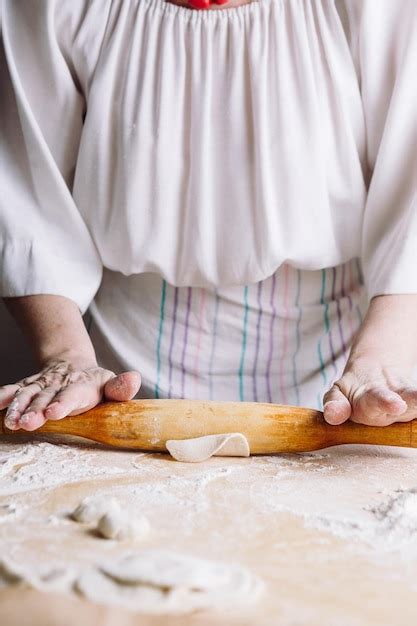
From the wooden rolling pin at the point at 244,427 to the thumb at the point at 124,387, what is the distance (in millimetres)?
25

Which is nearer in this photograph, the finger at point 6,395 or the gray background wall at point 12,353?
the finger at point 6,395

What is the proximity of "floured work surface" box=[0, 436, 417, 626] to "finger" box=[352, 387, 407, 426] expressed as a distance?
46 millimetres

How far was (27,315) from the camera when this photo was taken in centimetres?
117

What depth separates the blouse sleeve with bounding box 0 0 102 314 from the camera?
1174 millimetres

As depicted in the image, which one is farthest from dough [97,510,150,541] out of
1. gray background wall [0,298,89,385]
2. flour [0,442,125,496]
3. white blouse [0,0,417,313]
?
gray background wall [0,298,89,385]

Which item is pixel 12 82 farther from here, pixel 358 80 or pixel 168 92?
pixel 358 80

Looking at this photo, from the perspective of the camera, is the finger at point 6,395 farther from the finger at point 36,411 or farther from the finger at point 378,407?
the finger at point 378,407

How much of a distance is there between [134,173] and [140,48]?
0.57 ft

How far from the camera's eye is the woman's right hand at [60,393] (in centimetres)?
96

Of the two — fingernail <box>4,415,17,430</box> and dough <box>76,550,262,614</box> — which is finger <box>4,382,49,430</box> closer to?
fingernail <box>4,415,17,430</box>

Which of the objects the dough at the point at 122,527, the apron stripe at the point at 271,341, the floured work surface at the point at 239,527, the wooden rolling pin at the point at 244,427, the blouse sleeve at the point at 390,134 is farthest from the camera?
the apron stripe at the point at 271,341

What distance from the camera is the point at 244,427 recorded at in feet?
3.07

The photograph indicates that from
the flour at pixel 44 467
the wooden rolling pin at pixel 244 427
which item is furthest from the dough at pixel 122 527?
the wooden rolling pin at pixel 244 427

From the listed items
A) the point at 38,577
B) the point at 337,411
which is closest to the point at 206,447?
the point at 337,411
